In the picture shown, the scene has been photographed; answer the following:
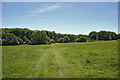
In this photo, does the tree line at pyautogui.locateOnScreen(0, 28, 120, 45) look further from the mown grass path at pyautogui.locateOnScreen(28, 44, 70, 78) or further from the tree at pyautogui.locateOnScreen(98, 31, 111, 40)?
the mown grass path at pyautogui.locateOnScreen(28, 44, 70, 78)

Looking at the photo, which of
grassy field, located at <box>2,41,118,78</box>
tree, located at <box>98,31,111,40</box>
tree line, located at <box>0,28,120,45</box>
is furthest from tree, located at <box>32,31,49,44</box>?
tree, located at <box>98,31,111,40</box>

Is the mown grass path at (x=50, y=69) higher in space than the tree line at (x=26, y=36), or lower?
lower

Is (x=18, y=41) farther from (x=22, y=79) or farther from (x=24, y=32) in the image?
(x=22, y=79)

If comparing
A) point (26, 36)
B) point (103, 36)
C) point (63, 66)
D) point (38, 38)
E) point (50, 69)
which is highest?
point (103, 36)

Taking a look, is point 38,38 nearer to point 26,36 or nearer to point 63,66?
point 26,36

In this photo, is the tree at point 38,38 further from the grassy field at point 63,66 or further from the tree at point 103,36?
the tree at point 103,36

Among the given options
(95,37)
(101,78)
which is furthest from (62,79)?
(95,37)

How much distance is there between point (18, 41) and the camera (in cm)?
7919

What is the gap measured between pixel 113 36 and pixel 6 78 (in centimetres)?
12101

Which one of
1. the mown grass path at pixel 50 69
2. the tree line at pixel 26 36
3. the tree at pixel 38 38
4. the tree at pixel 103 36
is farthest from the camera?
the tree at pixel 103 36

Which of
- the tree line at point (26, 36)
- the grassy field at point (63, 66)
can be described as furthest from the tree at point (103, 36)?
the grassy field at point (63, 66)

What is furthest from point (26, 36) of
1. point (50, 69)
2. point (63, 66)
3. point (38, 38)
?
point (50, 69)

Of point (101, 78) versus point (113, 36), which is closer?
point (101, 78)

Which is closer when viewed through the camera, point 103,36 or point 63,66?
point 63,66
